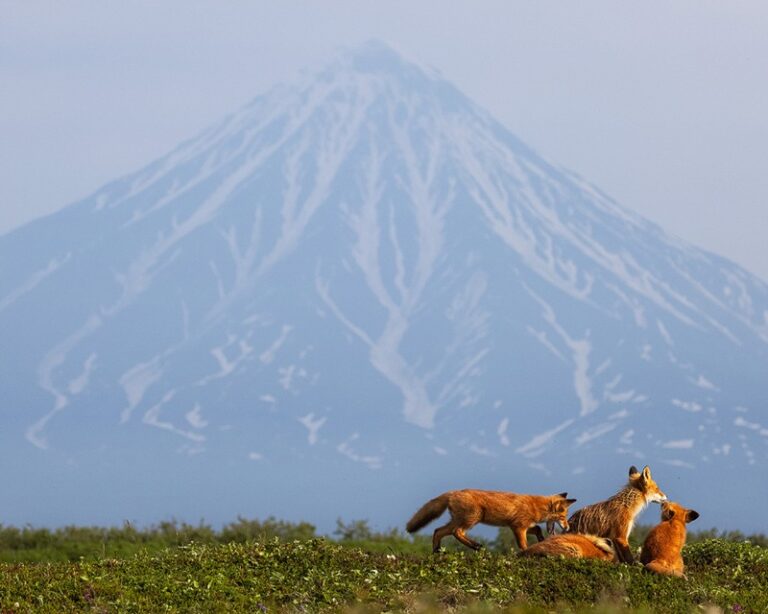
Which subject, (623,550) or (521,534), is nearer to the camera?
(623,550)

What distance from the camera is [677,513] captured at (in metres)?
15.7

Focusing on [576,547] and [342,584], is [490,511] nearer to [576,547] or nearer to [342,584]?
[576,547]

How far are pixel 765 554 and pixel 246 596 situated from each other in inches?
316

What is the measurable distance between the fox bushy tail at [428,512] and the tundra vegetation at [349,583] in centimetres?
42

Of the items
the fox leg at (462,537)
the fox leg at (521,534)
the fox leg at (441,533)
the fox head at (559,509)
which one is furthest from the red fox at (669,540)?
the fox leg at (441,533)

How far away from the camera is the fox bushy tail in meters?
15.8

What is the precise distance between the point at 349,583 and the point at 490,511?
7.04 feet

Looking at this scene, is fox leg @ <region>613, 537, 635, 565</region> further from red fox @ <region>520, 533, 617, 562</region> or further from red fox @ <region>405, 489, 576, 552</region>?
red fox @ <region>405, 489, 576, 552</region>

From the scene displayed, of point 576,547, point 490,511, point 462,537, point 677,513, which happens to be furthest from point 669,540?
point 462,537

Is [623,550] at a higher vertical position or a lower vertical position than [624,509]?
lower

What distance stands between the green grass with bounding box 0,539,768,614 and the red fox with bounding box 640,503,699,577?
0.99 ft

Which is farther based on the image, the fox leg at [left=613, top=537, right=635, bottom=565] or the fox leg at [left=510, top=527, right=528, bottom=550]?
the fox leg at [left=510, top=527, right=528, bottom=550]

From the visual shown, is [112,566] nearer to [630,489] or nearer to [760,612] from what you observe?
[630,489]

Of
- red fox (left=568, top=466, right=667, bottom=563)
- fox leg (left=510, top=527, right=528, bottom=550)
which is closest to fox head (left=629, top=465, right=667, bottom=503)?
red fox (left=568, top=466, right=667, bottom=563)
